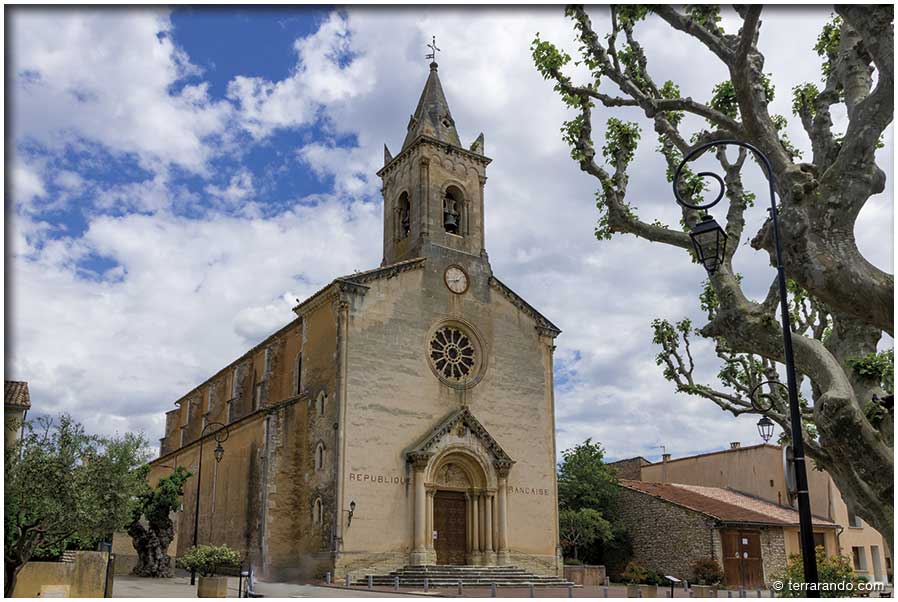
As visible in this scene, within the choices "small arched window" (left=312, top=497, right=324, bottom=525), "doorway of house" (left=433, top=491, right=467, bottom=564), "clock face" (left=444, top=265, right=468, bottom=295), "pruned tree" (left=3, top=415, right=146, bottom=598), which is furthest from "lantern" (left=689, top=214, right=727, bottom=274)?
"clock face" (left=444, top=265, right=468, bottom=295)

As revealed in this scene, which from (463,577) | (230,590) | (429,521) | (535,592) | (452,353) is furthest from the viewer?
(452,353)

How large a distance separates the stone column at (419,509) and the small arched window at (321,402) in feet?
12.8

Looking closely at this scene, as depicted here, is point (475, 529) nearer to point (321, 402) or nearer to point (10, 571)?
point (321, 402)

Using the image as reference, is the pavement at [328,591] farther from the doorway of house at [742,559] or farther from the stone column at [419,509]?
the doorway of house at [742,559]

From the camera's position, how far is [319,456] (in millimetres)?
29672

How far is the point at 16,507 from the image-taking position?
55.2 ft

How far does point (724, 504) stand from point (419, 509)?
17.2m

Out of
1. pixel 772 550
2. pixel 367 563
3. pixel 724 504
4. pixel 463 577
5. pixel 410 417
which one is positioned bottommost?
pixel 463 577

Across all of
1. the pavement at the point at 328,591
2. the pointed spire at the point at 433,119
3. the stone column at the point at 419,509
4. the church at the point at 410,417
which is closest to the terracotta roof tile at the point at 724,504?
the pavement at the point at 328,591

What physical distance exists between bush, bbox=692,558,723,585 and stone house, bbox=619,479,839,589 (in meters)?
0.69

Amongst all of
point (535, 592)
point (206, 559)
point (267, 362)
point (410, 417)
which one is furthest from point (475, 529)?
point (267, 362)

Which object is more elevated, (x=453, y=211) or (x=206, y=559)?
(x=453, y=211)

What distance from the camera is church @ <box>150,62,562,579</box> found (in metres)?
28.8

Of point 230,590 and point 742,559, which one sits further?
point 742,559
